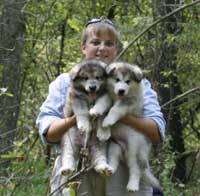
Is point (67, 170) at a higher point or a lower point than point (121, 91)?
lower

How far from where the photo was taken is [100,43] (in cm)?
454

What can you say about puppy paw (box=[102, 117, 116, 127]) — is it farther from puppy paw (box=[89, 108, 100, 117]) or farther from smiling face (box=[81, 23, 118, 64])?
smiling face (box=[81, 23, 118, 64])

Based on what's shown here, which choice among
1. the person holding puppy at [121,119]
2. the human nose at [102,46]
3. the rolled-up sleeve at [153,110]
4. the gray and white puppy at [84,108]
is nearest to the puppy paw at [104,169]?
the gray and white puppy at [84,108]

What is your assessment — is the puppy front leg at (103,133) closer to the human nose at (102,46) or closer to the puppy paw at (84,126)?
the puppy paw at (84,126)

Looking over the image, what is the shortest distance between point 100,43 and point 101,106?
448 millimetres

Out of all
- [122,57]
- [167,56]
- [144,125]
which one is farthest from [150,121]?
[167,56]

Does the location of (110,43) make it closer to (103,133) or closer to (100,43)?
(100,43)

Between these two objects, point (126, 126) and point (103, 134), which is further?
point (126, 126)

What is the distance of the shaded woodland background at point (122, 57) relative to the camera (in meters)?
8.54

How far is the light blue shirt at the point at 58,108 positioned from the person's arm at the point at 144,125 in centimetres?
4

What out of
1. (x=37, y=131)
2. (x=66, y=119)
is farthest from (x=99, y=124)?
(x=37, y=131)

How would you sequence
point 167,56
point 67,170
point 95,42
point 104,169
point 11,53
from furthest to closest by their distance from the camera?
point 167,56, point 11,53, point 95,42, point 67,170, point 104,169

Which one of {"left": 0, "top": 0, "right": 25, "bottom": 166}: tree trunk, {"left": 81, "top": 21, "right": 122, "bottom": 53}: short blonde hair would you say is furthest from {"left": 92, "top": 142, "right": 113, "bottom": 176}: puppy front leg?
{"left": 0, "top": 0, "right": 25, "bottom": 166}: tree trunk

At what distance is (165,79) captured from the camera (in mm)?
9977
